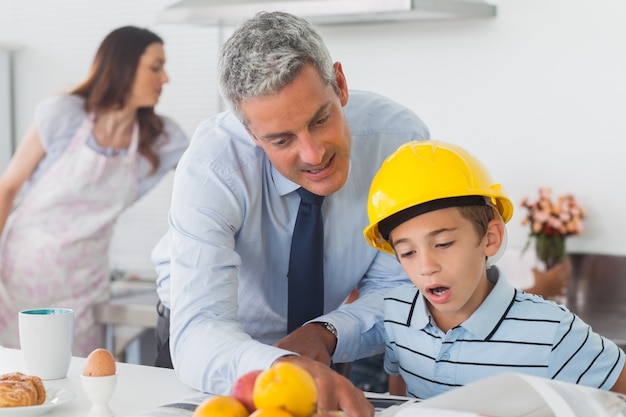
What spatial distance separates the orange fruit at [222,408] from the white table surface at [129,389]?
1.05ft

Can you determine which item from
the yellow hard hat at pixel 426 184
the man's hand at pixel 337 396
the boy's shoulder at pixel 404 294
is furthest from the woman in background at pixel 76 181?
the man's hand at pixel 337 396

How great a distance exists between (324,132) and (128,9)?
260 cm

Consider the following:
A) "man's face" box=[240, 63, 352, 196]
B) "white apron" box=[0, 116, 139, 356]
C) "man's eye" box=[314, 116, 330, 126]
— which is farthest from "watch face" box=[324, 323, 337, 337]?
"white apron" box=[0, 116, 139, 356]

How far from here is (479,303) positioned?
1.54 meters

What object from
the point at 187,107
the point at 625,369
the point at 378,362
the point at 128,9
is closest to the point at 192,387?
the point at 625,369

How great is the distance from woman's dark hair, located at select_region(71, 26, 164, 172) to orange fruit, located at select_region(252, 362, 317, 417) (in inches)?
91.3

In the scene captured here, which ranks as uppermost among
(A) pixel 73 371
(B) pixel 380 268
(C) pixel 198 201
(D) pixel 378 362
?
(C) pixel 198 201

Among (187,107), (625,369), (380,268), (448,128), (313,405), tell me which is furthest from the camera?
(187,107)

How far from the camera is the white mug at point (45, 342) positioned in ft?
5.04

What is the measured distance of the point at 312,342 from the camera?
60.3 inches

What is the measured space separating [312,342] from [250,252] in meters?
0.26

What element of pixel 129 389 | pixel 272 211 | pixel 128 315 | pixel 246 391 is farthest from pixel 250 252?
pixel 128 315

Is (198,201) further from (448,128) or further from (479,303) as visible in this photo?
(448,128)

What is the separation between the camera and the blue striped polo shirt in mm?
1447
